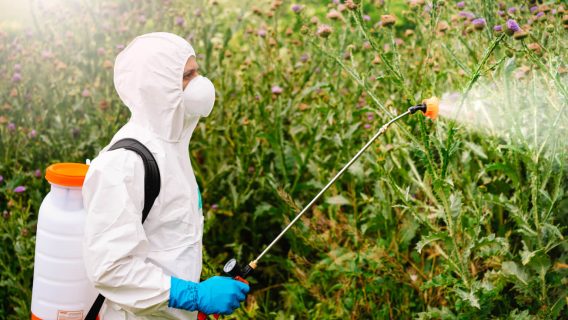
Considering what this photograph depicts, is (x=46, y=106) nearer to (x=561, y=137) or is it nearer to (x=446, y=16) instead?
(x=446, y=16)

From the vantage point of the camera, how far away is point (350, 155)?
140 inches

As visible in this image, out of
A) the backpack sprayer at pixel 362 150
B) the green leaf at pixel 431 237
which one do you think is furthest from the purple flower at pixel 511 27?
the green leaf at pixel 431 237

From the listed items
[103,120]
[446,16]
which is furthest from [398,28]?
[103,120]

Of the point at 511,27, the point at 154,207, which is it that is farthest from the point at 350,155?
the point at 154,207

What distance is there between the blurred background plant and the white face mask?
0.69 metres

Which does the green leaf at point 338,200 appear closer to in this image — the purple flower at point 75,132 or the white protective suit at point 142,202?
the white protective suit at point 142,202

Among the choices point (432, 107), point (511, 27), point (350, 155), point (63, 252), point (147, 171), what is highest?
point (511, 27)

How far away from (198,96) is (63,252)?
585mm

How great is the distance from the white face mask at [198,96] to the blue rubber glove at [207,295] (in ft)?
1.62

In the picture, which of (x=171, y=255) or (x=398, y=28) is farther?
(x=398, y=28)

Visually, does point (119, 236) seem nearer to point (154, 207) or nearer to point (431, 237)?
point (154, 207)

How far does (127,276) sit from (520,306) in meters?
1.75

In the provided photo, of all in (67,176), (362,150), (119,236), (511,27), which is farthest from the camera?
(511,27)

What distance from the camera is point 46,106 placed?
4164 millimetres
